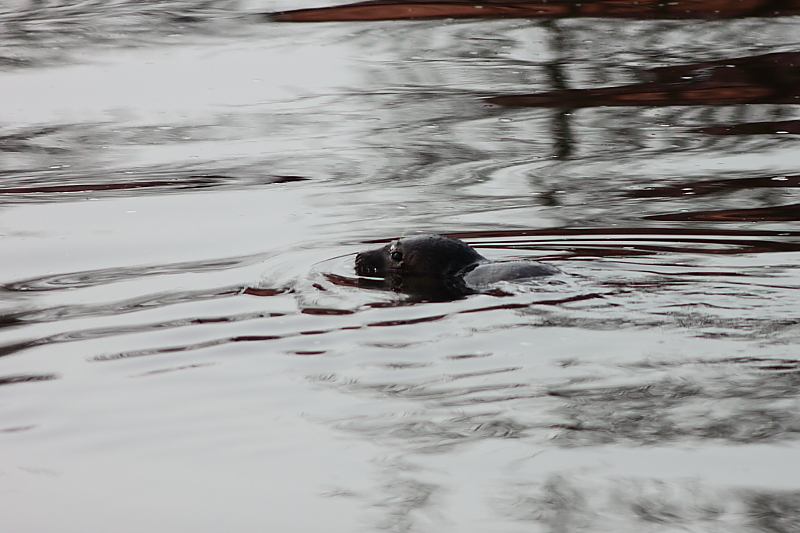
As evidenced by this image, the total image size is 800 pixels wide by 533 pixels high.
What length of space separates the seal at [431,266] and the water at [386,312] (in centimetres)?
20

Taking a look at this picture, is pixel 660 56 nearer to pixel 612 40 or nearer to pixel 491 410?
pixel 612 40

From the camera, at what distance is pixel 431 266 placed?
703 cm

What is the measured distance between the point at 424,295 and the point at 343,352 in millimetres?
1225

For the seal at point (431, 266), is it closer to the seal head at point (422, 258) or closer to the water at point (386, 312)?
the seal head at point (422, 258)

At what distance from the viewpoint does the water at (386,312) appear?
4.13 metres

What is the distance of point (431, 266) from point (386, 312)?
89 centimetres

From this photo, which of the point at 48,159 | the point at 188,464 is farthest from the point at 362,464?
the point at 48,159

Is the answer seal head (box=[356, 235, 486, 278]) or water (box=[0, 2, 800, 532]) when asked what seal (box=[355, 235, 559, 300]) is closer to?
seal head (box=[356, 235, 486, 278])

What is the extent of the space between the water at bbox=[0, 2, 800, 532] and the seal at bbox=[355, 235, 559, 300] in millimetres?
202

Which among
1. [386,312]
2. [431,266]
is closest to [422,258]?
[431,266]

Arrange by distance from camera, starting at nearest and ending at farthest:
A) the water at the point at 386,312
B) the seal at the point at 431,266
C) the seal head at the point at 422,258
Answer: the water at the point at 386,312 → the seal at the point at 431,266 → the seal head at the point at 422,258

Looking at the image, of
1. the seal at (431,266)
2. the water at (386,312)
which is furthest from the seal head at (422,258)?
the water at (386,312)

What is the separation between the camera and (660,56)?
13750 millimetres

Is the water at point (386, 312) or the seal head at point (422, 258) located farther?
the seal head at point (422, 258)
